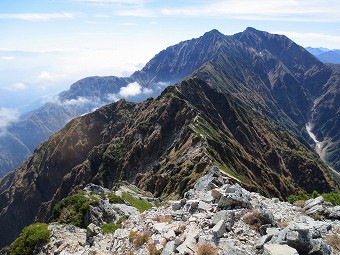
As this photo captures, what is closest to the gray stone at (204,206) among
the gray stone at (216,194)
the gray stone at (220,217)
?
the gray stone at (216,194)

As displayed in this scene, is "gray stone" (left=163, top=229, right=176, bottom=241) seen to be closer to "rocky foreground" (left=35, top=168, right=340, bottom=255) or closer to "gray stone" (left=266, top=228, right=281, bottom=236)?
"rocky foreground" (left=35, top=168, right=340, bottom=255)

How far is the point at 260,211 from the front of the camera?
24.9 metres

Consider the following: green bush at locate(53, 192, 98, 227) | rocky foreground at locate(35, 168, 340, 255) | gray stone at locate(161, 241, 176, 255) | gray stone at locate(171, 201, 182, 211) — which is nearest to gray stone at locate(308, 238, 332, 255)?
rocky foreground at locate(35, 168, 340, 255)

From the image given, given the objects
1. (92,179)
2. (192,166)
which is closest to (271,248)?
(192,166)

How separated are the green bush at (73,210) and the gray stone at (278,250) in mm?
31183

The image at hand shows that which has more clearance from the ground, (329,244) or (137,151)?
(329,244)

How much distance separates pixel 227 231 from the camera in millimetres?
23016

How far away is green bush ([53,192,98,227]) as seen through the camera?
46072 mm

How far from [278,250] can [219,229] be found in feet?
13.4

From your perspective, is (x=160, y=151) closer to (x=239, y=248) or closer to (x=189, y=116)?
(x=189, y=116)

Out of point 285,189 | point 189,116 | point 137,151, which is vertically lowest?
point 285,189

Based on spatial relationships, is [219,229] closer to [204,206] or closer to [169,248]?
[169,248]

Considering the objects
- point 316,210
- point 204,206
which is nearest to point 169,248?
point 204,206

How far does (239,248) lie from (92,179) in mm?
157664
